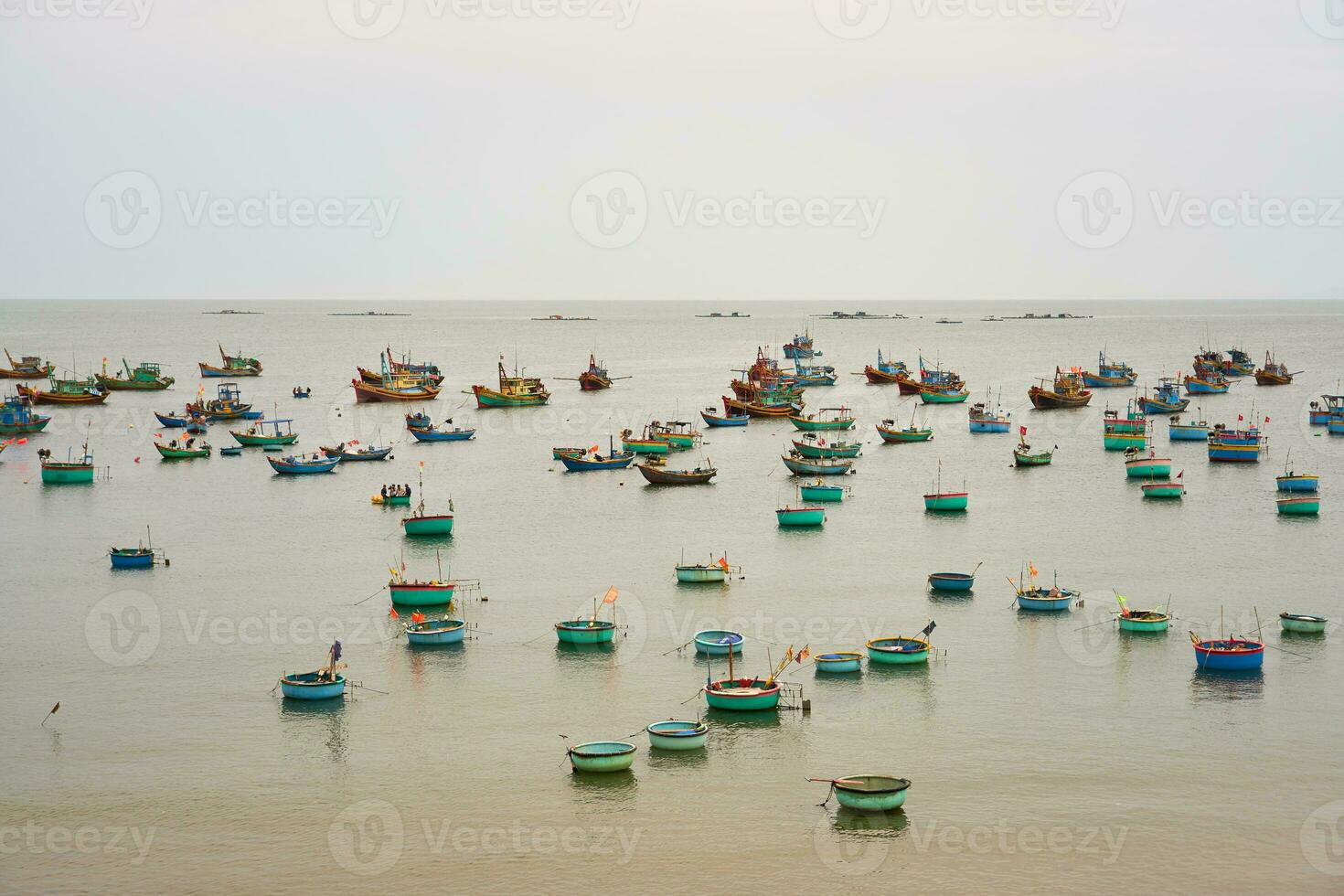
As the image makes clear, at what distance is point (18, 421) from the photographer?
107188mm

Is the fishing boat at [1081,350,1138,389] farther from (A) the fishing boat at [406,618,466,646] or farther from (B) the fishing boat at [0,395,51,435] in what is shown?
(A) the fishing boat at [406,618,466,646]

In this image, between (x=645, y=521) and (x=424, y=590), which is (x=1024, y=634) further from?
(x=645, y=521)

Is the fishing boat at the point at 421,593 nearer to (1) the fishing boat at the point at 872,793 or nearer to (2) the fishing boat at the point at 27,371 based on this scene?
(1) the fishing boat at the point at 872,793

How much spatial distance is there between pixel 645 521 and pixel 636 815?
3912 cm

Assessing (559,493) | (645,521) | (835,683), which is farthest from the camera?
(559,493)

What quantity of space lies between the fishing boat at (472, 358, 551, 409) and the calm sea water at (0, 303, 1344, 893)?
5967 centimetres

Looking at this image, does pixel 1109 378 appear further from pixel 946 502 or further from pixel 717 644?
pixel 717 644

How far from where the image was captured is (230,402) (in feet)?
413

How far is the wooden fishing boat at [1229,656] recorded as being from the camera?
44156 mm

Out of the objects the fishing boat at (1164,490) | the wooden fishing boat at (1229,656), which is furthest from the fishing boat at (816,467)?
the wooden fishing boat at (1229,656)

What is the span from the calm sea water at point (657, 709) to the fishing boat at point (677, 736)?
0.53m

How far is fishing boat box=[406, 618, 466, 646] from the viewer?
47844mm

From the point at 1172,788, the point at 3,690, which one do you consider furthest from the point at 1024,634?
the point at 3,690

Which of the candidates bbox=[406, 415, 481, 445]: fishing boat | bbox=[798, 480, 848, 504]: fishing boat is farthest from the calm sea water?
bbox=[406, 415, 481, 445]: fishing boat
